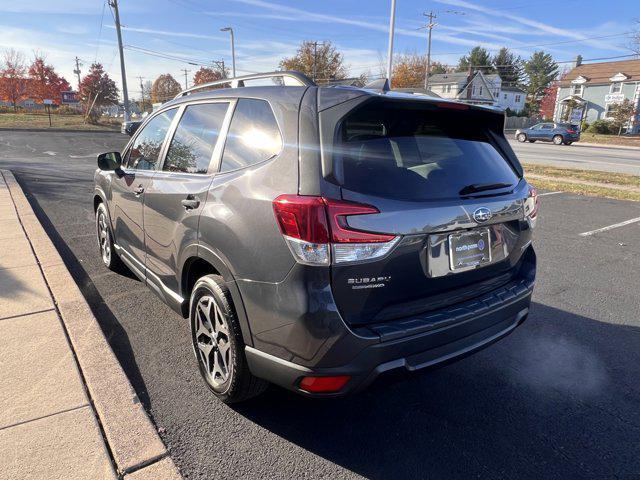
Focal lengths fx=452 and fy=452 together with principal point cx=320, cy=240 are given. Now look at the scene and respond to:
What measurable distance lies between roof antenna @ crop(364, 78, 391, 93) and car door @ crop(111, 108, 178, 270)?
5.78 feet

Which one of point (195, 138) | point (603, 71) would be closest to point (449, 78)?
point (603, 71)

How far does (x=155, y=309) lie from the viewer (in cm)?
406

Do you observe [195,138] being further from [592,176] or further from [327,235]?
[592,176]

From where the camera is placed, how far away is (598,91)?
56906 millimetres

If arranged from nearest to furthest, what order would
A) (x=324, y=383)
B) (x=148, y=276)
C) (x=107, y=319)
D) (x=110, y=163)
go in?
(x=324, y=383)
(x=148, y=276)
(x=107, y=319)
(x=110, y=163)

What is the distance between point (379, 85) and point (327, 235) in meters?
1.03

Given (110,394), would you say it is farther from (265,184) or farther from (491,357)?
(491,357)

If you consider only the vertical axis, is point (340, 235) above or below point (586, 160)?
above

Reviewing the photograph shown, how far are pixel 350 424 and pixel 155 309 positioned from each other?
7.36 ft

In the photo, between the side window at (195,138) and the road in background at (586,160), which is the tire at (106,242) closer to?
the side window at (195,138)

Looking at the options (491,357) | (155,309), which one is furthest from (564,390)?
(155,309)

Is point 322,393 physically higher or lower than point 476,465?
higher

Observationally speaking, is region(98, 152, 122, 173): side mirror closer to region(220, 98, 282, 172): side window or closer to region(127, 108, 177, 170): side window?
region(127, 108, 177, 170): side window

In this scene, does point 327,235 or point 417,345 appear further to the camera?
point 417,345
